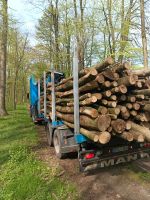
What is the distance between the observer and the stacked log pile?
530 centimetres

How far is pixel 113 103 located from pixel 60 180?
223cm

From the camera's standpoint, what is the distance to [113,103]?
554 centimetres

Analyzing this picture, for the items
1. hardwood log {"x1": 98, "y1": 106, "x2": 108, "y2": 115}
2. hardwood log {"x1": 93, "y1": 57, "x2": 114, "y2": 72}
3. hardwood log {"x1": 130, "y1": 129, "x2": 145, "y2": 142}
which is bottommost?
hardwood log {"x1": 130, "y1": 129, "x2": 145, "y2": 142}

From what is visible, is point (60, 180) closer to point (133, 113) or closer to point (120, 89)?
point (133, 113)

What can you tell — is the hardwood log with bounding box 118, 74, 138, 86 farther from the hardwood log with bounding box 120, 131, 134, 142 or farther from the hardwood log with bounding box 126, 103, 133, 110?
the hardwood log with bounding box 120, 131, 134, 142

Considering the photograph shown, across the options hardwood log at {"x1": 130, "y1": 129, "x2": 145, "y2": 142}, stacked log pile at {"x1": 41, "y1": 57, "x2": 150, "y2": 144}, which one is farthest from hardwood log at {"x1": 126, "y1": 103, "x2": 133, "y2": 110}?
hardwood log at {"x1": 130, "y1": 129, "x2": 145, "y2": 142}

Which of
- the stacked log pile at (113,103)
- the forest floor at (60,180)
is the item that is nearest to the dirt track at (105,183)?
the forest floor at (60,180)

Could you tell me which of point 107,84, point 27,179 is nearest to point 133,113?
point 107,84

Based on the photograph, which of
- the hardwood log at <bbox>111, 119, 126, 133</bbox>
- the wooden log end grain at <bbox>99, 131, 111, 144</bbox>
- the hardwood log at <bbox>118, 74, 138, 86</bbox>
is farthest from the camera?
the hardwood log at <bbox>118, 74, 138, 86</bbox>

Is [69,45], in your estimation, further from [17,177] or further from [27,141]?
[17,177]

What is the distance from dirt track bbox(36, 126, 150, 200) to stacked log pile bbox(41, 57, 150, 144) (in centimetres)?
109

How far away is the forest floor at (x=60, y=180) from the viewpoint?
5.24 meters

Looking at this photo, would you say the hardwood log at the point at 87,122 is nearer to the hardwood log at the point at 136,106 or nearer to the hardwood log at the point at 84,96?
the hardwood log at the point at 84,96

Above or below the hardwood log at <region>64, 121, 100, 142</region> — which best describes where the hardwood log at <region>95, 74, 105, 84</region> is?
above
